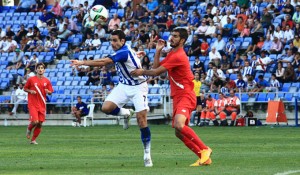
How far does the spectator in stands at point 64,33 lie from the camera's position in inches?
1884

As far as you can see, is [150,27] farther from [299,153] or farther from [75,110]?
[299,153]

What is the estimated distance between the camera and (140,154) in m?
20.9

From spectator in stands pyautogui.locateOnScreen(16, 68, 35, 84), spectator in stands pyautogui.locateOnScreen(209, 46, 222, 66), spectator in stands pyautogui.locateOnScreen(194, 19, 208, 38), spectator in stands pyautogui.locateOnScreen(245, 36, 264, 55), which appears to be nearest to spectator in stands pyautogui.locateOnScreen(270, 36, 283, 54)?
spectator in stands pyautogui.locateOnScreen(245, 36, 264, 55)

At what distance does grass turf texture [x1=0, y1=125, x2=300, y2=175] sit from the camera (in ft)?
54.0

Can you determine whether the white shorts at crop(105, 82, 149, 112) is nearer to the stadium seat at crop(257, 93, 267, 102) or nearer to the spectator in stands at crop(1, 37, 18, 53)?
the stadium seat at crop(257, 93, 267, 102)

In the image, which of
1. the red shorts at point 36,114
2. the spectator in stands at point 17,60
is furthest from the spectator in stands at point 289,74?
the spectator in stands at point 17,60

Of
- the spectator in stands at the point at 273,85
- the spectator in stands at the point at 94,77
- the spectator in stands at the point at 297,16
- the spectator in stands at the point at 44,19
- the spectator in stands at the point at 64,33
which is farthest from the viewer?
the spectator in stands at the point at 44,19

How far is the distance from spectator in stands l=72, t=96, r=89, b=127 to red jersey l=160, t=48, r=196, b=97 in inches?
926

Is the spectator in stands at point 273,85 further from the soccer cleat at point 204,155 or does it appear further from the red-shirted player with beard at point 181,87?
the soccer cleat at point 204,155

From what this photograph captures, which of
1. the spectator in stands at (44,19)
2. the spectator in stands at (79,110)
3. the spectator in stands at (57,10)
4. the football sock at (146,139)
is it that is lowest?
the spectator in stands at (79,110)

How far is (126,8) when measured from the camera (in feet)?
154

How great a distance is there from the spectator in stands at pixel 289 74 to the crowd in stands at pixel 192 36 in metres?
0.04

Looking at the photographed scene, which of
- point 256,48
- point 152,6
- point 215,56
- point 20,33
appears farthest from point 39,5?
point 256,48

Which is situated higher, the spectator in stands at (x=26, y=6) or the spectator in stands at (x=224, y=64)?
the spectator in stands at (x=26, y=6)
